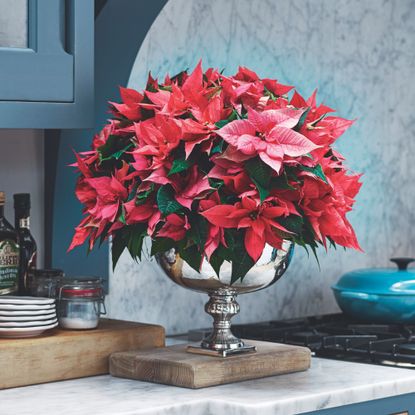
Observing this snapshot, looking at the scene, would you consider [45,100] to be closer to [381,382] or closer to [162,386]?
[162,386]

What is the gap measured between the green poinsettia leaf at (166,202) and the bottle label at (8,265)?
14.9 inches

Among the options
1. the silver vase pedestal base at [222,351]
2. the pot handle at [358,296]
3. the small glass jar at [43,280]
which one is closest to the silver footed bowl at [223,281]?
the silver vase pedestal base at [222,351]

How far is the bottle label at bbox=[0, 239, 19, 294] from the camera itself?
194 centimetres

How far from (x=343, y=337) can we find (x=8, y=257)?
2.40 feet

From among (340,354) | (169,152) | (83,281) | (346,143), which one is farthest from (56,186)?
(346,143)

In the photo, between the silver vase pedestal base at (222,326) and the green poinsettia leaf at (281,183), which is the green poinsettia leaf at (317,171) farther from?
the silver vase pedestal base at (222,326)

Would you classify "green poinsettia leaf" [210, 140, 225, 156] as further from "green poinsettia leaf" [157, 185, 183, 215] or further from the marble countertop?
the marble countertop

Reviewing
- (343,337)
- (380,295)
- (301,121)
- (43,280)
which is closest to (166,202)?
(301,121)

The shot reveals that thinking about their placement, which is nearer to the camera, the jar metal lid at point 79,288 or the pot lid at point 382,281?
the jar metal lid at point 79,288

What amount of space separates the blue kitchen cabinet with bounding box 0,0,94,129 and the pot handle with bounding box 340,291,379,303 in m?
0.88

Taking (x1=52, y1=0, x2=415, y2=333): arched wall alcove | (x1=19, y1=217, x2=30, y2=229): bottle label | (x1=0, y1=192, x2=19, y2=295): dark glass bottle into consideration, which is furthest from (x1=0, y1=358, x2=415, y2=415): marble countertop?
(x1=52, y1=0, x2=415, y2=333): arched wall alcove

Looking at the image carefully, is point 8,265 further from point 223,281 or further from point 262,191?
point 262,191

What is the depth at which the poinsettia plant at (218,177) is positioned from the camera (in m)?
1.71

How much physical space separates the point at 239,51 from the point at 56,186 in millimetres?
648
